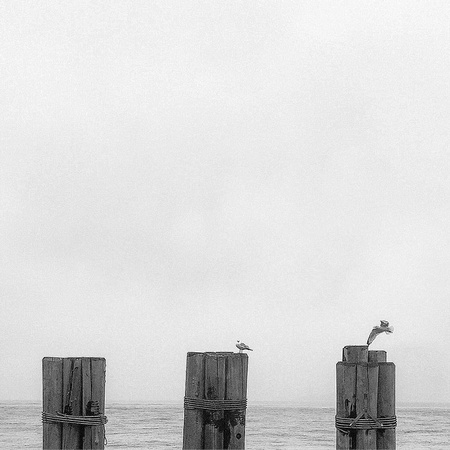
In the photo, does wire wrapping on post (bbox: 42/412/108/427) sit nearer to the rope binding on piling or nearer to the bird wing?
the rope binding on piling

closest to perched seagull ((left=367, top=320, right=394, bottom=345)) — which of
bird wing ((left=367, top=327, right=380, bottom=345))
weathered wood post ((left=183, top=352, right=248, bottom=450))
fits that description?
bird wing ((left=367, top=327, right=380, bottom=345))

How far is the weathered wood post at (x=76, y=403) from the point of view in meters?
9.20

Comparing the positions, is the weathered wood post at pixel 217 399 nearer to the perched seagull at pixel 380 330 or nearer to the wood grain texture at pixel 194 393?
the wood grain texture at pixel 194 393

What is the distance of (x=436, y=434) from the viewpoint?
44406 millimetres

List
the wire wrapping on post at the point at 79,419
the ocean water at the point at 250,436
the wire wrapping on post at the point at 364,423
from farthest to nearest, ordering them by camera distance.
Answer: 1. the ocean water at the point at 250,436
2. the wire wrapping on post at the point at 364,423
3. the wire wrapping on post at the point at 79,419

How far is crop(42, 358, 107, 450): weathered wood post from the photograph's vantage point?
30.2 feet

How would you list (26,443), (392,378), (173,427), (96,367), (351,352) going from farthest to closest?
(173,427), (26,443), (351,352), (392,378), (96,367)

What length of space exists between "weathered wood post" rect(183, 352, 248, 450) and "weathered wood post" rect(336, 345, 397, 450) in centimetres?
119

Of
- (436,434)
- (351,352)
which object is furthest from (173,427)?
(351,352)

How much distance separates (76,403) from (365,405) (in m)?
3.27

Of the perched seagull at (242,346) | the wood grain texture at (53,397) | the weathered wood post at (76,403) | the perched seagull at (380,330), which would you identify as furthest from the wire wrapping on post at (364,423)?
the wood grain texture at (53,397)

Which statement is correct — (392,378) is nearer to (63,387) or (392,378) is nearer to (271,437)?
(63,387)

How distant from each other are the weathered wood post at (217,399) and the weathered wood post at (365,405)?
1.19 metres

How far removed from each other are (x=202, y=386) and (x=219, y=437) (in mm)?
599
